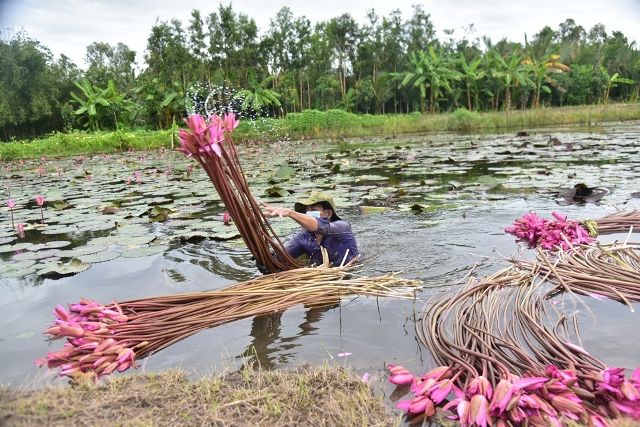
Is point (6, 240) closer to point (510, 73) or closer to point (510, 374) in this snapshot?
point (510, 374)

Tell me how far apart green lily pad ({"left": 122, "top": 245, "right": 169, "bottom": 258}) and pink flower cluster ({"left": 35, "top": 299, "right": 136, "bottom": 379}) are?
2132 millimetres

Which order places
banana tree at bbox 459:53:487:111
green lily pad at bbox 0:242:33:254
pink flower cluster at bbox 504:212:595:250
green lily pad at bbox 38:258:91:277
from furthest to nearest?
banana tree at bbox 459:53:487:111, green lily pad at bbox 0:242:33:254, pink flower cluster at bbox 504:212:595:250, green lily pad at bbox 38:258:91:277

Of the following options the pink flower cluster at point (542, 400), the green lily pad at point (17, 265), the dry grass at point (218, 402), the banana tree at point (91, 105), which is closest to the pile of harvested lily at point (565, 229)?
the pink flower cluster at point (542, 400)

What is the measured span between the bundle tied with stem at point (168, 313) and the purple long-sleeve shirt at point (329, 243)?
348 mm

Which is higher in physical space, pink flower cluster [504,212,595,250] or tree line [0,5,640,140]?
tree line [0,5,640,140]

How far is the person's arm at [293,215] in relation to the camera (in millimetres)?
3916

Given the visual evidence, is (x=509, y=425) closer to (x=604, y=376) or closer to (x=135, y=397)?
(x=604, y=376)

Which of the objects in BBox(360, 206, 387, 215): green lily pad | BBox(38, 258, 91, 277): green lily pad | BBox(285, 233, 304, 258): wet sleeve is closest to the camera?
BBox(38, 258, 91, 277): green lily pad

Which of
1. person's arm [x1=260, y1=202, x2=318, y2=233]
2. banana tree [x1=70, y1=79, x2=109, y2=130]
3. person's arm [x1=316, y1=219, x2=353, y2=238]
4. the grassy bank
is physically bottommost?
person's arm [x1=316, y1=219, x2=353, y2=238]

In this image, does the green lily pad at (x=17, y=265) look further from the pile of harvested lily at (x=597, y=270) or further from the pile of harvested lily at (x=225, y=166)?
the pile of harvested lily at (x=597, y=270)

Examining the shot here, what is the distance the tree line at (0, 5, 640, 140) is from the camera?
27.3 metres

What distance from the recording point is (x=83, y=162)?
1630 cm

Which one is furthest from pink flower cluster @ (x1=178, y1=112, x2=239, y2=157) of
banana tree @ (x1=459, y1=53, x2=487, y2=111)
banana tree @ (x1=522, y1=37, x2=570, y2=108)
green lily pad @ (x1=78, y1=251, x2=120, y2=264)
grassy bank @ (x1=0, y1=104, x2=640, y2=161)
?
banana tree @ (x1=522, y1=37, x2=570, y2=108)

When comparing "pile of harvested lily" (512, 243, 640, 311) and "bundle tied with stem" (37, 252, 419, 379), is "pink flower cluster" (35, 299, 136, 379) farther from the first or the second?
"pile of harvested lily" (512, 243, 640, 311)
